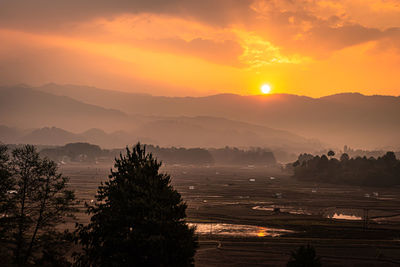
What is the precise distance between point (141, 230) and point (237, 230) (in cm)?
5566

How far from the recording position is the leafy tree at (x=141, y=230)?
37.2 metres

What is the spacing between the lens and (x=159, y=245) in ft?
119

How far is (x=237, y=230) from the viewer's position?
90.5 metres

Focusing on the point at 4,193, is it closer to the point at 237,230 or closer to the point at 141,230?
the point at 141,230

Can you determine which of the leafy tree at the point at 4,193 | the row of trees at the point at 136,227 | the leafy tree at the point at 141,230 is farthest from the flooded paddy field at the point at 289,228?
the leafy tree at the point at 4,193

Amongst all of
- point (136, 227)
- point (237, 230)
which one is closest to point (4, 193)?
point (136, 227)

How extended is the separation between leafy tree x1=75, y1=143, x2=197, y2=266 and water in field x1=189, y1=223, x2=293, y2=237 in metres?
48.0

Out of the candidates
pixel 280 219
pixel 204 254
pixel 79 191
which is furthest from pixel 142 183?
pixel 79 191

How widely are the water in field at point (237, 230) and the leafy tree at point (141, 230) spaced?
48021 millimetres

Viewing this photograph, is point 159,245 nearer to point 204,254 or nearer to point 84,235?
point 84,235

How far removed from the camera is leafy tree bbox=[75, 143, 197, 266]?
1465 inches

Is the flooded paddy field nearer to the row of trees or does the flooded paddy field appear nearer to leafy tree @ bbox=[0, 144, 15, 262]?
the row of trees

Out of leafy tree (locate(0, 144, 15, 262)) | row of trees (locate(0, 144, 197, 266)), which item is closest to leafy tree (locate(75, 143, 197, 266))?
row of trees (locate(0, 144, 197, 266))

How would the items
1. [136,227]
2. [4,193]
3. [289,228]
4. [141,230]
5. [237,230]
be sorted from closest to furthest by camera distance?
1. [141,230]
2. [136,227]
3. [4,193]
4. [237,230]
5. [289,228]
